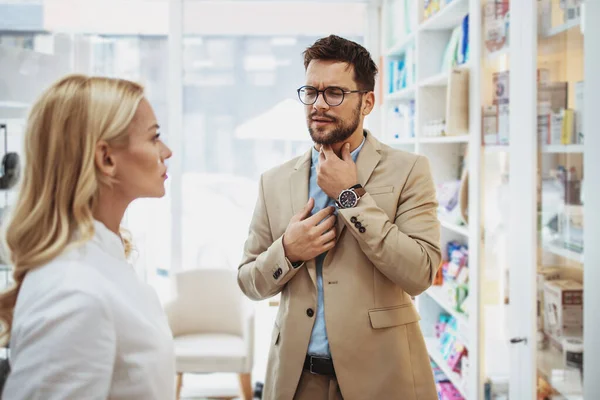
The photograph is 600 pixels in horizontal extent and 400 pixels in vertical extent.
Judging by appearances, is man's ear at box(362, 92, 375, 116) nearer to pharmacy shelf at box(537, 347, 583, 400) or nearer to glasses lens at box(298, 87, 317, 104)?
glasses lens at box(298, 87, 317, 104)

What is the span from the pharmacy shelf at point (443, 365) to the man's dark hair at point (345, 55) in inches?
75.8

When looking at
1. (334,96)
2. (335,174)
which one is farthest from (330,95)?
(335,174)

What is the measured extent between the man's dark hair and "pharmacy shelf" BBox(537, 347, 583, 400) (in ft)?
3.49

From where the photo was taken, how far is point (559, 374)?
6.02 ft

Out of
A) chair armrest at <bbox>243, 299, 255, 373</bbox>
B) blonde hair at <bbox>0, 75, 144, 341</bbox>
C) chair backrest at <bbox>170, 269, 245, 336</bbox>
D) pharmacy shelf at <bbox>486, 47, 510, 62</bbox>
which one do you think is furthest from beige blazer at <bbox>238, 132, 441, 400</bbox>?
chair backrest at <bbox>170, 269, 245, 336</bbox>

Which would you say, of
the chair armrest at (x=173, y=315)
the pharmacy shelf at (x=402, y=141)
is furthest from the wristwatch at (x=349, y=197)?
the chair armrest at (x=173, y=315)

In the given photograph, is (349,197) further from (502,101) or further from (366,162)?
(502,101)

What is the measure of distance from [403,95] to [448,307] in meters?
1.67

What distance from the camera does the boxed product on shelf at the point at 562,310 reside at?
5.50 ft

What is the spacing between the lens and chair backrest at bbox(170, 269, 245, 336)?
3967mm

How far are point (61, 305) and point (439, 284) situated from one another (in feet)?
9.40

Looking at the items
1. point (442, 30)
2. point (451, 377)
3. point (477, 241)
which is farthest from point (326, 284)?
point (442, 30)

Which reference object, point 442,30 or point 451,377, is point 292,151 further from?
point 451,377

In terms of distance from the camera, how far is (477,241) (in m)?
2.61
